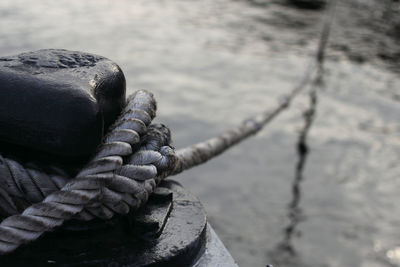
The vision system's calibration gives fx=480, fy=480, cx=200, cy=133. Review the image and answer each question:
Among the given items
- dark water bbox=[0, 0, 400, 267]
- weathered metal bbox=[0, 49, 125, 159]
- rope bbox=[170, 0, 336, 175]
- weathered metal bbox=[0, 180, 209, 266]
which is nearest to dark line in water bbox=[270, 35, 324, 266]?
dark water bbox=[0, 0, 400, 267]

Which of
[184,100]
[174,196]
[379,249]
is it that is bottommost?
[379,249]

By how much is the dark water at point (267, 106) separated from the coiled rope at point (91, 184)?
2.96 meters

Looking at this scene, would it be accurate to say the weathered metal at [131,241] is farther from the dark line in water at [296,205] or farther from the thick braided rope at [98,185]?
the dark line in water at [296,205]

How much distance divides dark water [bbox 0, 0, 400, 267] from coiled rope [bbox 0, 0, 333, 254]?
296 centimetres

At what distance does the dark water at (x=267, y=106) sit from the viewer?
471 cm

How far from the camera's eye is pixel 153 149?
1101 mm

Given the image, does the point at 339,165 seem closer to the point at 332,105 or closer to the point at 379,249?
the point at 379,249

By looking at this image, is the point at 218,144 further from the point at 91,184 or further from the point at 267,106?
the point at 267,106

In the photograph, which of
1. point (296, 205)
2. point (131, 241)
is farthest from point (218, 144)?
point (296, 205)

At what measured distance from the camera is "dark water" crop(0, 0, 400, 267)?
4707 mm

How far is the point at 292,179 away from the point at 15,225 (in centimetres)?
463

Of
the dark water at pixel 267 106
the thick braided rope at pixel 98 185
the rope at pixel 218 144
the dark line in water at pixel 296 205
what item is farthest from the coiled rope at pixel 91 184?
the dark line in water at pixel 296 205

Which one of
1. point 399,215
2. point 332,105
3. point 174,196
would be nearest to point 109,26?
point 332,105

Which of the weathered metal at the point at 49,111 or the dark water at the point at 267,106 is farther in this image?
the dark water at the point at 267,106
